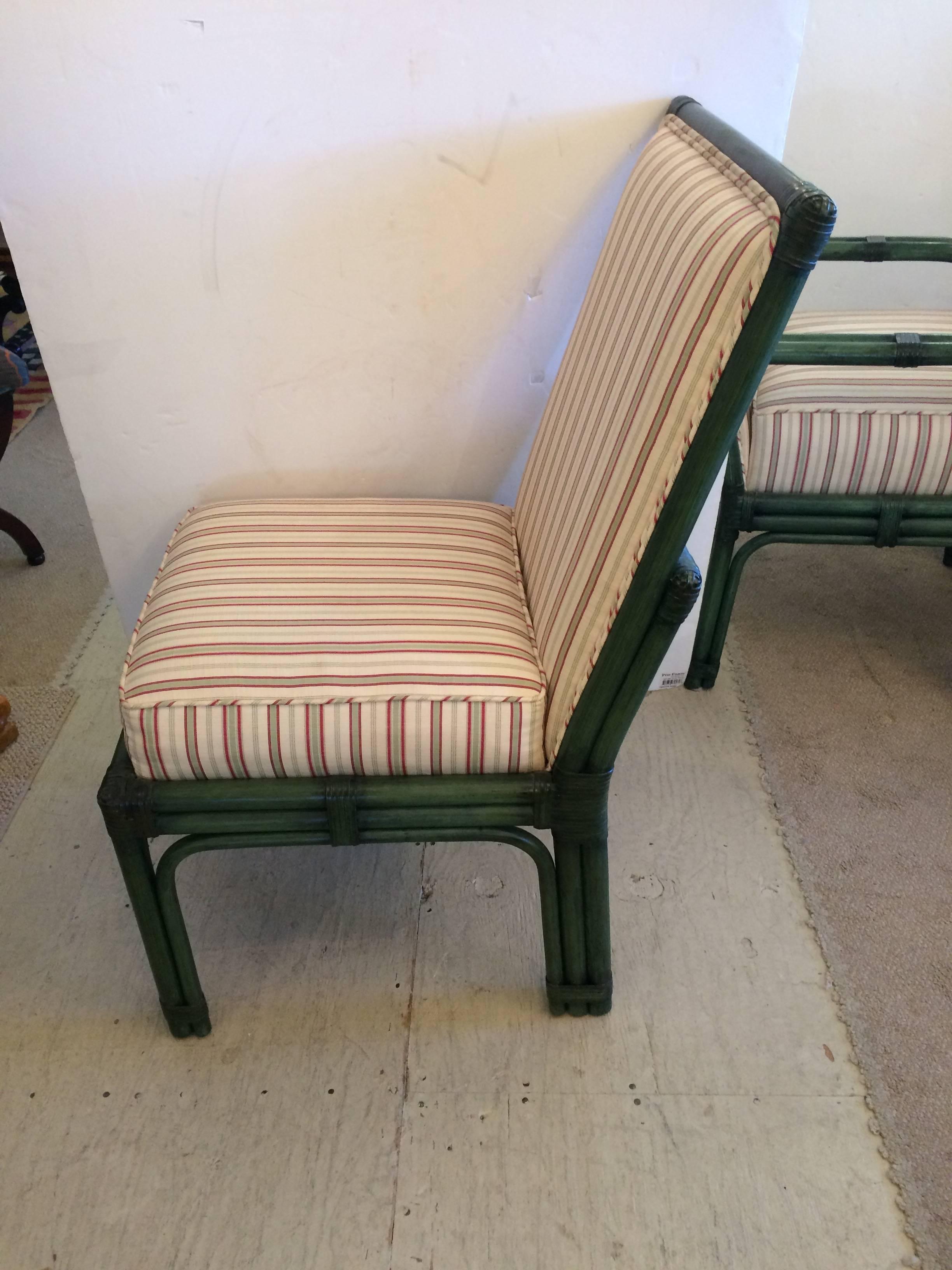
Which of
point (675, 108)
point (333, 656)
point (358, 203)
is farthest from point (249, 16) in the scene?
point (333, 656)

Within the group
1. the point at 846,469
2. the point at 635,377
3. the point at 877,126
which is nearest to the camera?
the point at 635,377

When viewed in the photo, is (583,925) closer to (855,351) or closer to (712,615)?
(712,615)

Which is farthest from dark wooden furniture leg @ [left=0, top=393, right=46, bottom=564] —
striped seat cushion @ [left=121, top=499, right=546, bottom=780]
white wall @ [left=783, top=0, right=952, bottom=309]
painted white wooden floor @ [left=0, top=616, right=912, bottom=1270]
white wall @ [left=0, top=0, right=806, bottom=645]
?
white wall @ [left=783, top=0, right=952, bottom=309]

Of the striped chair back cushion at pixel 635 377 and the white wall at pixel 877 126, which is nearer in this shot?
the striped chair back cushion at pixel 635 377

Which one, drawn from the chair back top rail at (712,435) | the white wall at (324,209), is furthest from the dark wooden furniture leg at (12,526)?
the chair back top rail at (712,435)

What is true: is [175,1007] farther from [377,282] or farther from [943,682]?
[943,682]

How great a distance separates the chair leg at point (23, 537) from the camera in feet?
7.31

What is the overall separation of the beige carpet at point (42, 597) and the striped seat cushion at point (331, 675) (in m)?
0.62

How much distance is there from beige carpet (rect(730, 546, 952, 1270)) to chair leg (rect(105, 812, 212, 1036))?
82 centimetres

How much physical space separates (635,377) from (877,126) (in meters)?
1.54

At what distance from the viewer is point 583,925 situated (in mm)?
1196

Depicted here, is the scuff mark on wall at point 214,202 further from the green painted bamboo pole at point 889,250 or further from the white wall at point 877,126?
the white wall at point 877,126

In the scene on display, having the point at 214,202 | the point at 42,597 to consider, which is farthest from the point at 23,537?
the point at 214,202

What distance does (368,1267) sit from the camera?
1.01 m
